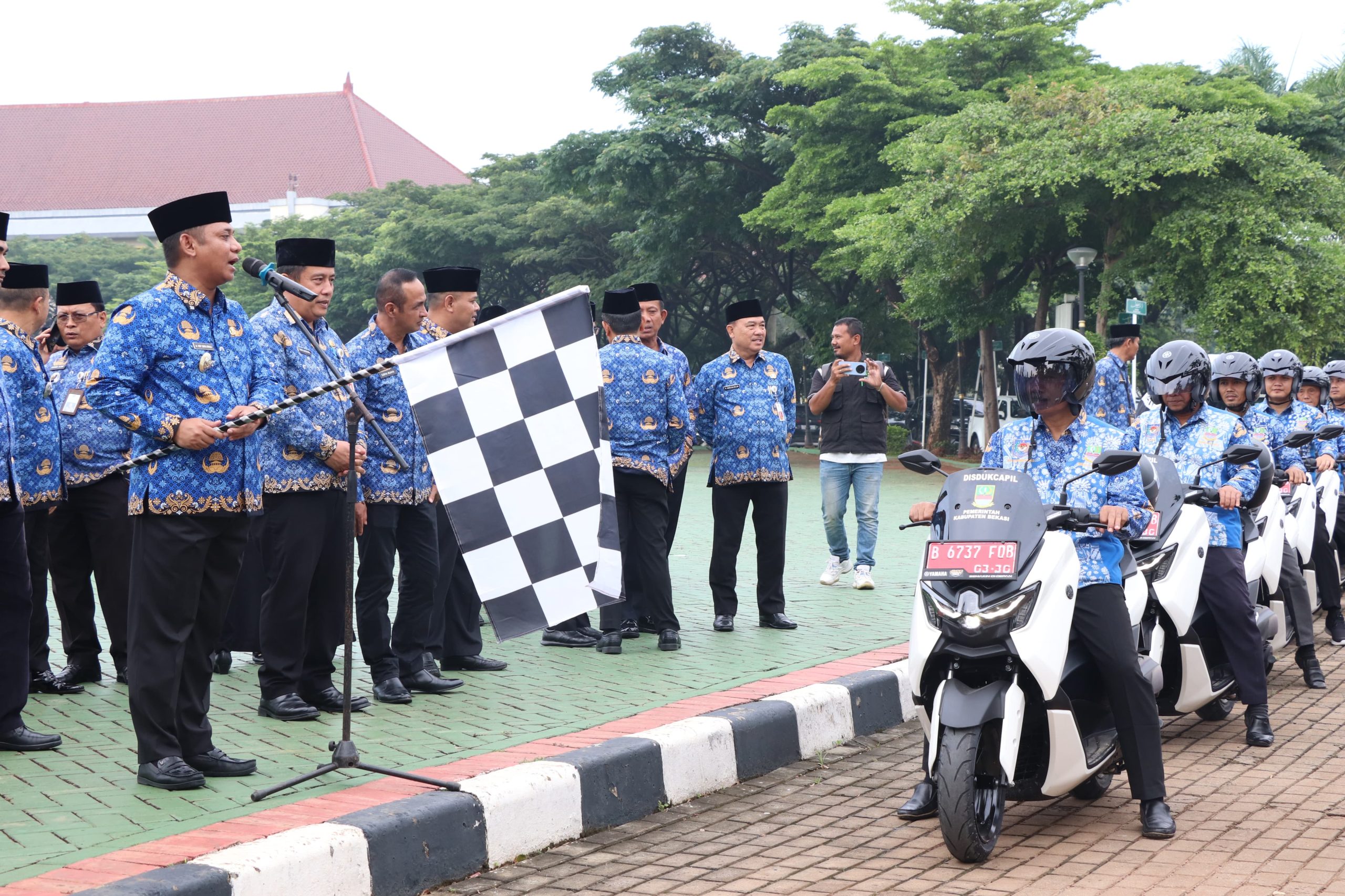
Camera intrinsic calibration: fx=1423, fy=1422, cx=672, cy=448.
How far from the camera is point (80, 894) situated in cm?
334

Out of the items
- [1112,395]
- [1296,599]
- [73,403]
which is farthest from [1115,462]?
[1112,395]

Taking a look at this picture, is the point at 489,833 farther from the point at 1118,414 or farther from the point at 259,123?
the point at 259,123

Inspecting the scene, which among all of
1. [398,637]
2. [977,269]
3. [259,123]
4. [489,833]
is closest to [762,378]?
[398,637]

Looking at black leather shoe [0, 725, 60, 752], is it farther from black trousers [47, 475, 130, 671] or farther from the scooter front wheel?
the scooter front wheel

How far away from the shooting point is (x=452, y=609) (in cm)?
673

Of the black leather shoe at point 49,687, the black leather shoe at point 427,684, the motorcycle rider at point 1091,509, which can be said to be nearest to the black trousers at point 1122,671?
the motorcycle rider at point 1091,509

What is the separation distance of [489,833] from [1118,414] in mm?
5733

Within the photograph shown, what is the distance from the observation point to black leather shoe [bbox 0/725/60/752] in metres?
5.03

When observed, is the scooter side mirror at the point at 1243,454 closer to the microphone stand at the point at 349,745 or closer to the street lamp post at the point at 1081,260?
the microphone stand at the point at 349,745

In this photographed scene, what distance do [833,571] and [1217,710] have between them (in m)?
3.58

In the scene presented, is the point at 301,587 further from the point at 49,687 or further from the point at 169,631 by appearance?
the point at 49,687

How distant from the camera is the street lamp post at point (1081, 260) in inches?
877

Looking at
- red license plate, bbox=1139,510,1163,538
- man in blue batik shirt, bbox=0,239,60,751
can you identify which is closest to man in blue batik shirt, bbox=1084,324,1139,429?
red license plate, bbox=1139,510,1163,538

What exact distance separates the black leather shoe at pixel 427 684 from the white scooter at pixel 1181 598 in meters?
2.89
